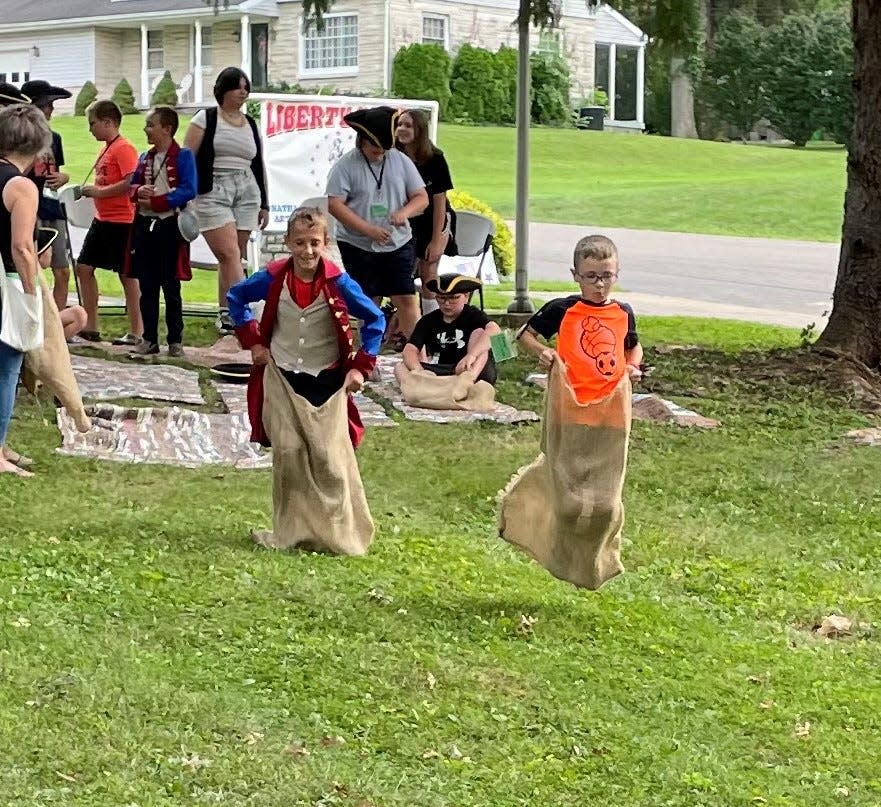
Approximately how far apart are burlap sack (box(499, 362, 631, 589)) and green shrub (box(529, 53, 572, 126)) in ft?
134

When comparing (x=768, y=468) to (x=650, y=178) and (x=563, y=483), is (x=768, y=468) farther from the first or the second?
(x=650, y=178)

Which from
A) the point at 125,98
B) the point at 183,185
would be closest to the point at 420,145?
the point at 183,185

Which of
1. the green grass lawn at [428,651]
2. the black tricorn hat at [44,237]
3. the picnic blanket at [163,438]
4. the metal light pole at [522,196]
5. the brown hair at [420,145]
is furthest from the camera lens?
the metal light pole at [522,196]

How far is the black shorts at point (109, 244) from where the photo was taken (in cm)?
1149

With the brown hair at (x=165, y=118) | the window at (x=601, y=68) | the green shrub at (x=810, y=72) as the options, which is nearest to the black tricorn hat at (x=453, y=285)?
the brown hair at (x=165, y=118)

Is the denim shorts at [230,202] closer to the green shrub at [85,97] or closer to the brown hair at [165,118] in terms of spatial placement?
the brown hair at [165,118]

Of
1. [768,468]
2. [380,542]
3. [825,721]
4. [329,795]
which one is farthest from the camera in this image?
[768,468]

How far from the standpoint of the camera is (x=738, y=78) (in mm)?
49969

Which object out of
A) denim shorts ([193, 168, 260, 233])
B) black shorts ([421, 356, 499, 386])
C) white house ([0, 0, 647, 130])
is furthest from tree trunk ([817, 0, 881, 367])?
white house ([0, 0, 647, 130])

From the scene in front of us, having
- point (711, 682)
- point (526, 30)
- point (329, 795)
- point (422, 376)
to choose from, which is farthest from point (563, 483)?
point (526, 30)

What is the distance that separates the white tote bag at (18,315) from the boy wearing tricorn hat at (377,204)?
10.8 feet

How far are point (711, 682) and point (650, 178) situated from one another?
35574 millimetres

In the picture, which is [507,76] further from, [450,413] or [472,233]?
[450,413]

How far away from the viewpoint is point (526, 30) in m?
13.3
